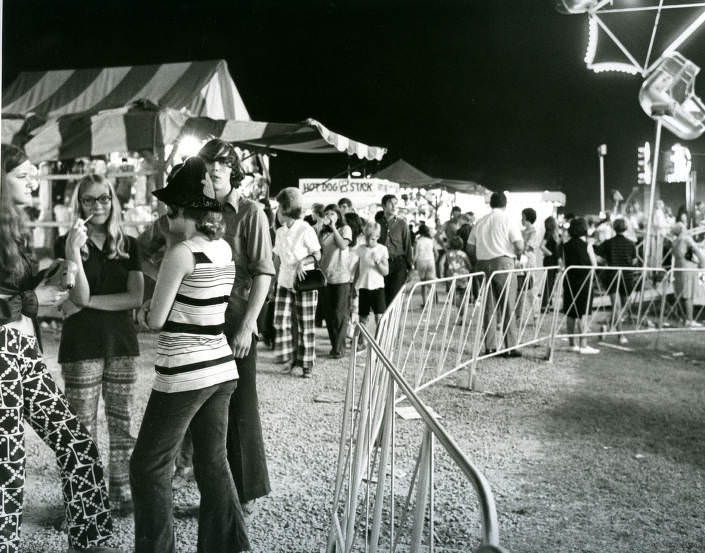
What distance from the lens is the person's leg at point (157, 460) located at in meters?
2.71

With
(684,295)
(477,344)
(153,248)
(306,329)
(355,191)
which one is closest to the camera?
(153,248)

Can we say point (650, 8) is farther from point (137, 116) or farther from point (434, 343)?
point (137, 116)

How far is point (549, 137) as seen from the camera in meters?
28.9

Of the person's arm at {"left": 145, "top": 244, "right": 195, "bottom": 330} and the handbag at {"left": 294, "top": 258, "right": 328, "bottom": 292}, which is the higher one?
the person's arm at {"left": 145, "top": 244, "right": 195, "bottom": 330}

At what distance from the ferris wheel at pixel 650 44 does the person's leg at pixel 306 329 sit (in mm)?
4173

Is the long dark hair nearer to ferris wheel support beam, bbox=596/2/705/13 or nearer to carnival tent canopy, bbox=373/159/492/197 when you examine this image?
ferris wheel support beam, bbox=596/2/705/13

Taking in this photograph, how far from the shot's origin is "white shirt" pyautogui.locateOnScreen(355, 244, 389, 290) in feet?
28.1

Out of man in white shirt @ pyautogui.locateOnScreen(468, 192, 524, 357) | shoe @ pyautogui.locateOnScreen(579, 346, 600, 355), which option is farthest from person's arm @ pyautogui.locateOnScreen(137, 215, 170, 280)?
shoe @ pyautogui.locateOnScreen(579, 346, 600, 355)

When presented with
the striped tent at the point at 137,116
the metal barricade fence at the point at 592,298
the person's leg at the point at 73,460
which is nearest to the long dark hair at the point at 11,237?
the person's leg at the point at 73,460

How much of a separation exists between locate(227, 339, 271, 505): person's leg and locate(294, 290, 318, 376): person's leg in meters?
3.68

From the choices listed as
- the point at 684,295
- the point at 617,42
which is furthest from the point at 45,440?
the point at 684,295

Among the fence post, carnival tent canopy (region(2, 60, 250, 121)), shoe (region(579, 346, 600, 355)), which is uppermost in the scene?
carnival tent canopy (region(2, 60, 250, 121))

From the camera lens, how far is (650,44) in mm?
A: 9281

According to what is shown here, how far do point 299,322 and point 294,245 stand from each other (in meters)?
0.86
